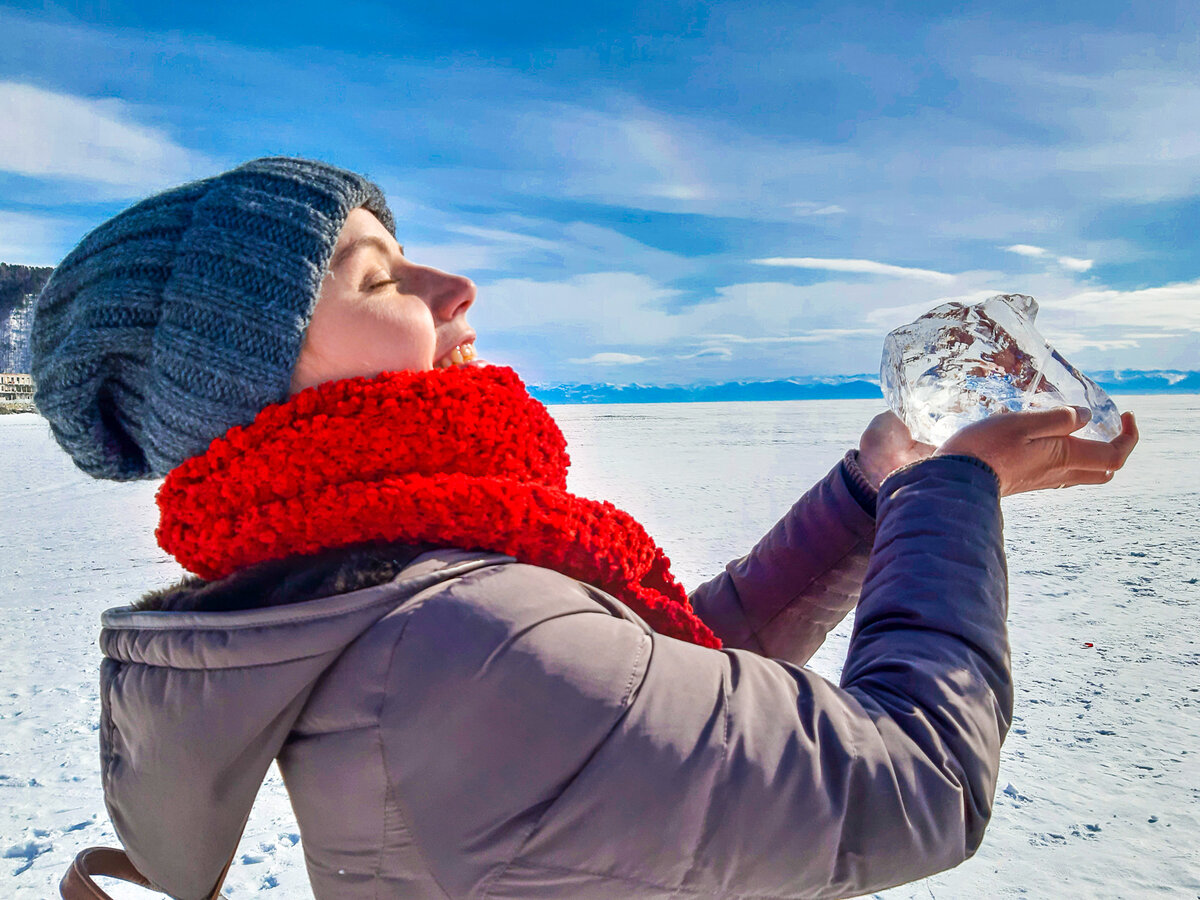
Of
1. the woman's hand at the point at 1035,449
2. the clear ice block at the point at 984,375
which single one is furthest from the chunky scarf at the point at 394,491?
the clear ice block at the point at 984,375

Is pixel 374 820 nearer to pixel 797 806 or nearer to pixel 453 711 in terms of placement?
pixel 453 711

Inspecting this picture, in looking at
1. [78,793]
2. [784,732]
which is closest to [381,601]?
[784,732]

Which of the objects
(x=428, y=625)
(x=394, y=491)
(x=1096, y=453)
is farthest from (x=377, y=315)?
(x=1096, y=453)

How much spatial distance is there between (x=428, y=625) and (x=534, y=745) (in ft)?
0.50

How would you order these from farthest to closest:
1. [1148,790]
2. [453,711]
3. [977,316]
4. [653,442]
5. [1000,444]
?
[653,442] → [1148,790] → [977,316] → [1000,444] → [453,711]

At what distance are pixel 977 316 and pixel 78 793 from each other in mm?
2963

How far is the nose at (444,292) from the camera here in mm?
1087

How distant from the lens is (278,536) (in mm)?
891

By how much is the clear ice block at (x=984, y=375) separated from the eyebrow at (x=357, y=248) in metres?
1.05

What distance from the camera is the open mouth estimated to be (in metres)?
1.12

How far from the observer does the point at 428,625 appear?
74 centimetres

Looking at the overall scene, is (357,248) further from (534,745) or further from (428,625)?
(534,745)

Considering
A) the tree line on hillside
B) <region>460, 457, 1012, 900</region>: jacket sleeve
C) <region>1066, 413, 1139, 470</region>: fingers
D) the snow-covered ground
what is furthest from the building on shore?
<region>1066, 413, 1139, 470</region>: fingers

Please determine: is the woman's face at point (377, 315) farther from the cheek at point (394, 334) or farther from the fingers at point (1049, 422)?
the fingers at point (1049, 422)
